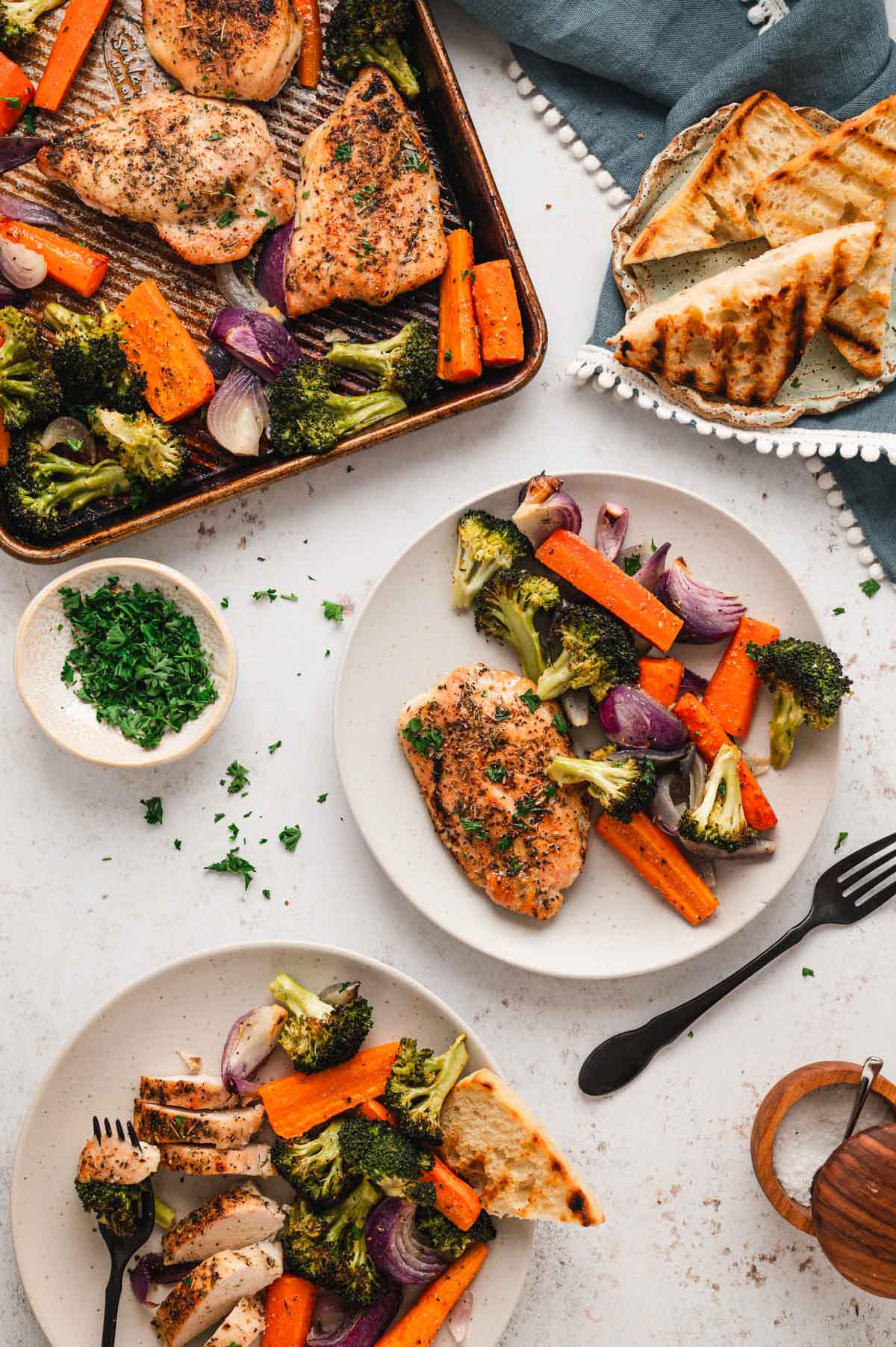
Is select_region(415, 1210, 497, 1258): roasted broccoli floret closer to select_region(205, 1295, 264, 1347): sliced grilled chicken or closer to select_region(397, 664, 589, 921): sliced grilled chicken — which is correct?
select_region(205, 1295, 264, 1347): sliced grilled chicken

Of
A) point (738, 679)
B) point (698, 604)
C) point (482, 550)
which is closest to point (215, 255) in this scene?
point (482, 550)

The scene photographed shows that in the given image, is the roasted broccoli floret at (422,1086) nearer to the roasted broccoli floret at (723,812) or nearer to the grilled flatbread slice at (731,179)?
the roasted broccoli floret at (723,812)

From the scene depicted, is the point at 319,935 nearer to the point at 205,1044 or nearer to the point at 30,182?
the point at 205,1044

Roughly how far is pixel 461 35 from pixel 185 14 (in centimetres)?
89

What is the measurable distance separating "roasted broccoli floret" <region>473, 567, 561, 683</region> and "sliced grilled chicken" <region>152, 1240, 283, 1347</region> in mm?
1877

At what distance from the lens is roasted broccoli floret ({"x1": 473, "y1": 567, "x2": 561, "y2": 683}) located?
3.16m

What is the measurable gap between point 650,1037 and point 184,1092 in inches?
57.3

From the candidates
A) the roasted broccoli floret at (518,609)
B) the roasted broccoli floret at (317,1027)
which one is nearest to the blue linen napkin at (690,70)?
the roasted broccoli floret at (518,609)

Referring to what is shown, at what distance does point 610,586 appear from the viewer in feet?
10.4

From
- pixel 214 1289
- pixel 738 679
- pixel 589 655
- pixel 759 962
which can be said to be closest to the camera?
pixel 214 1289

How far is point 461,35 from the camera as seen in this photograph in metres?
3.40

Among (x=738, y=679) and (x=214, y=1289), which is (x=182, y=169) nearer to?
(x=738, y=679)

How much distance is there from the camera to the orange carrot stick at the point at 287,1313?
3033mm

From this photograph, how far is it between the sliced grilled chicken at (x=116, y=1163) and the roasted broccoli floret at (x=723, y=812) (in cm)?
181
